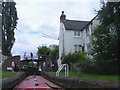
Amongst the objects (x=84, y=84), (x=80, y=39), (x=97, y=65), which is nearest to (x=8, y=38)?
(x=80, y=39)

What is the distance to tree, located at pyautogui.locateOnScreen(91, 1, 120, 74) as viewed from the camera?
47.3ft

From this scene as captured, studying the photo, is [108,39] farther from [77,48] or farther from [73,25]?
[73,25]

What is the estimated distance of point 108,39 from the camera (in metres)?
15.5

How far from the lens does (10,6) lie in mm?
43125

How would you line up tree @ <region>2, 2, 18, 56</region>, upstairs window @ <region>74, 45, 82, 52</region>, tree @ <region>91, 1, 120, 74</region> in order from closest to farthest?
tree @ <region>91, 1, 120, 74</region> → upstairs window @ <region>74, 45, 82, 52</region> → tree @ <region>2, 2, 18, 56</region>

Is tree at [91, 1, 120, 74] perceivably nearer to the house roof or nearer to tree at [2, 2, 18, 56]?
the house roof

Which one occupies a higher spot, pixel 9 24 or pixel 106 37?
pixel 9 24

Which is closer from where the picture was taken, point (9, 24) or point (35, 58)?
point (9, 24)

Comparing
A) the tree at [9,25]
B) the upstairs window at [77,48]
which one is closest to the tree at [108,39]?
the upstairs window at [77,48]

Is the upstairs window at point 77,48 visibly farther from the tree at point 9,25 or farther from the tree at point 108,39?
the tree at point 108,39

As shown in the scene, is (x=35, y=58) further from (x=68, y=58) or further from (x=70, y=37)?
(x=68, y=58)

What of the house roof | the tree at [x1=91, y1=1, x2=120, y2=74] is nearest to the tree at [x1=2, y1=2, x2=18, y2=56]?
the house roof

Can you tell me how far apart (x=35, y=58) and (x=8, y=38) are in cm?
1008

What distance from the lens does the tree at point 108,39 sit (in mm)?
14406
